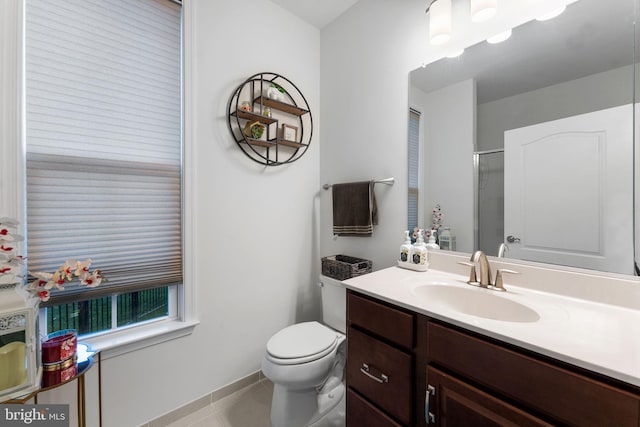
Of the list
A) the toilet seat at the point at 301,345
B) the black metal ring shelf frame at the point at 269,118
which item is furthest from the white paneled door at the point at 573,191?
the black metal ring shelf frame at the point at 269,118

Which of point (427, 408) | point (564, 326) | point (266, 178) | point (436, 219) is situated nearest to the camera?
point (564, 326)

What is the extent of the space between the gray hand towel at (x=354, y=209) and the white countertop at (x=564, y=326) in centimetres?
61

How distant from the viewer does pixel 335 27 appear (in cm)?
196

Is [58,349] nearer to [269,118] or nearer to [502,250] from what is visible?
[269,118]

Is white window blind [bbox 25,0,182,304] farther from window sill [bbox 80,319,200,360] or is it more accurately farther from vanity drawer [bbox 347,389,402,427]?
vanity drawer [bbox 347,389,402,427]

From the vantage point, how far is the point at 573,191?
1008 millimetres

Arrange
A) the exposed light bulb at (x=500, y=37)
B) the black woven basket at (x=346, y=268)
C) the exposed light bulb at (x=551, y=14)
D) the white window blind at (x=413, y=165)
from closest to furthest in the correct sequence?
1. the exposed light bulb at (x=551, y=14)
2. the exposed light bulb at (x=500, y=37)
3. the white window blind at (x=413, y=165)
4. the black woven basket at (x=346, y=268)

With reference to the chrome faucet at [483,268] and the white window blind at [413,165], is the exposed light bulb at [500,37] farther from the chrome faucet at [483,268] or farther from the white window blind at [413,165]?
the chrome faucet at [483,268]

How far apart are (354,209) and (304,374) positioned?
994mm

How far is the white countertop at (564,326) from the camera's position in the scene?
0.58 meters

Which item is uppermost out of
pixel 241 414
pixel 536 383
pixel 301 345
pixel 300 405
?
pixel 536 383

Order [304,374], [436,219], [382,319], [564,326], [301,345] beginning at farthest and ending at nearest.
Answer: [436,219], [301,345], [304,374], [382,319], [564,326]

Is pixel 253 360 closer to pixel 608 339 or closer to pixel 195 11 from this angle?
pixel 608 339

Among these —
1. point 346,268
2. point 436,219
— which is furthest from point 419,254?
point 346,268
